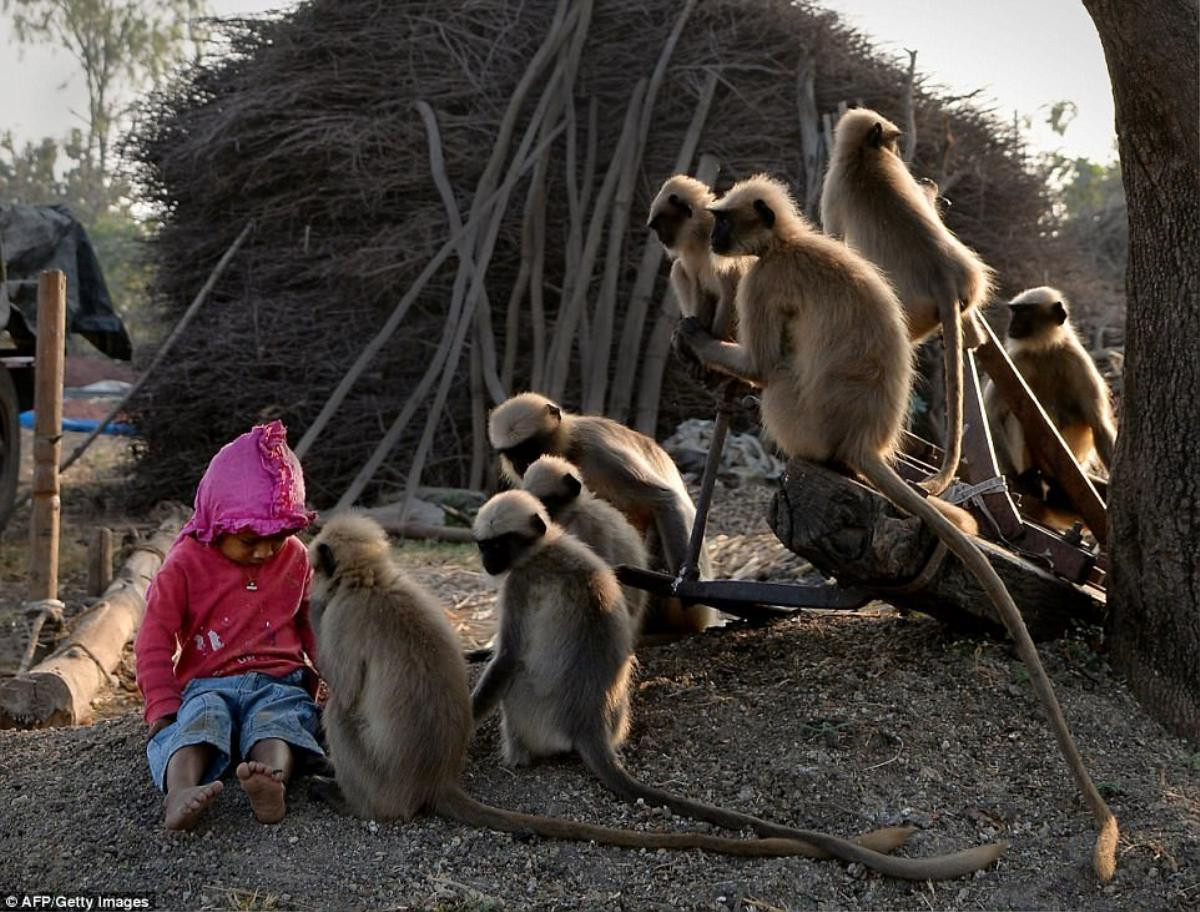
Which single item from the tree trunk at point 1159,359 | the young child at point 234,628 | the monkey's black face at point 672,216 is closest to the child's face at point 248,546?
the young child at point 234,628

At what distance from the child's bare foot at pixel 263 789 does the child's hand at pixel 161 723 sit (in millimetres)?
468

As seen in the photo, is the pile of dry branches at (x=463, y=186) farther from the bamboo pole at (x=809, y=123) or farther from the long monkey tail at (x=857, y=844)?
the long monkey tail at (x=857, y=844)

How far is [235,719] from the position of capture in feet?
13.8

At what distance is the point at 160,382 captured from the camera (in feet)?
40.3

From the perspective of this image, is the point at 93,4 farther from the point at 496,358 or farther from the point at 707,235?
the point at 707,235

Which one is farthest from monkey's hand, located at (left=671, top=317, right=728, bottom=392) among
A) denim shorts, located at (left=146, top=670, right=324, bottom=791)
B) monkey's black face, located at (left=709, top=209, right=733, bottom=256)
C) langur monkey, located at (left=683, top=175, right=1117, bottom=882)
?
denim shorts, located at (left=146, top=670, right=324, bottom=791)

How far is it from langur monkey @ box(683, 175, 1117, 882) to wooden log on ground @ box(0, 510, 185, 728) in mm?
3333

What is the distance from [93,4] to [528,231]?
29.1 meters

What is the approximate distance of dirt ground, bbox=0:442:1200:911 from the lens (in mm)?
3453

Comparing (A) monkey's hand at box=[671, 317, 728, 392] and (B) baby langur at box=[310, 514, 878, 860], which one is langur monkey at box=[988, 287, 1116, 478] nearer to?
(A) monkey's hand at box=[671, 317, 728, 392]

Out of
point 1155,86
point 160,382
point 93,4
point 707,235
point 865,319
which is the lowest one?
point 160,382

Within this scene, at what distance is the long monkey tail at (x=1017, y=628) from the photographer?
3527mm

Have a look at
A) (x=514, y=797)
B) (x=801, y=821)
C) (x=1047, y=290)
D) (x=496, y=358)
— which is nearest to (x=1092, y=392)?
(x=1047, y=290)

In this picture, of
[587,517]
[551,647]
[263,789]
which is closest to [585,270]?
[587,517]
